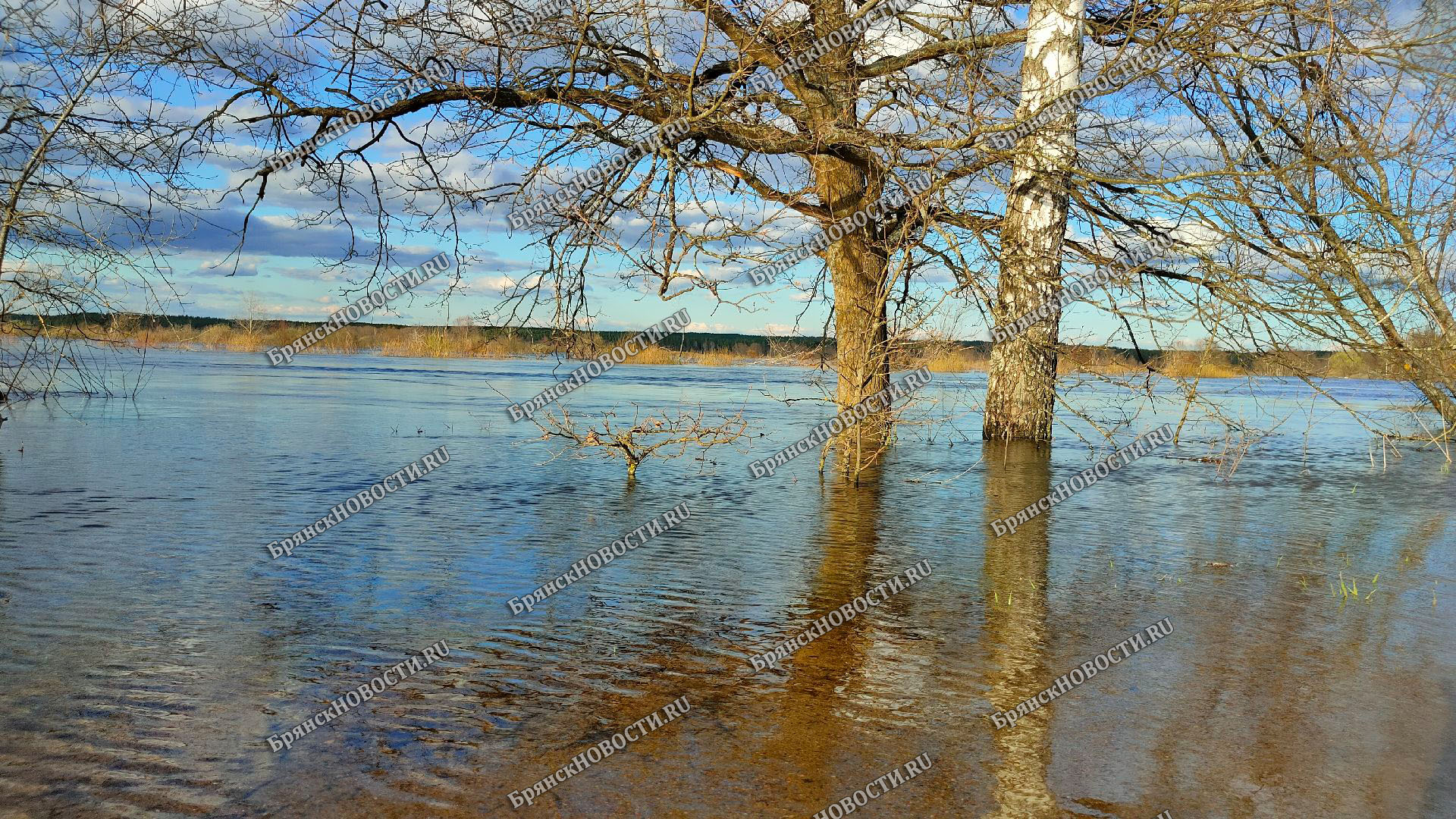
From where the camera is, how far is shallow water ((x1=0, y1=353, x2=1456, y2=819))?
3.41 m

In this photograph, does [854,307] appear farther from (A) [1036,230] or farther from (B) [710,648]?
(B) [710,648]

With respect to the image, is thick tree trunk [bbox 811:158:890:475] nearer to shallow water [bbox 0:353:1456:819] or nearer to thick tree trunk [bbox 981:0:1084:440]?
shallow water [bbox 0:353:1456:819]

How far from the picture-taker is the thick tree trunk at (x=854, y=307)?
35.2 ft

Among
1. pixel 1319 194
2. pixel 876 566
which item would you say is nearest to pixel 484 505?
pixel 876 566

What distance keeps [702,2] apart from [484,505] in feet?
16.6

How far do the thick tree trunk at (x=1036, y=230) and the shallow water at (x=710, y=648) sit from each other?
2047mm

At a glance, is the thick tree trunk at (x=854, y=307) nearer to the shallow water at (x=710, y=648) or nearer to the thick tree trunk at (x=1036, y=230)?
the shallow water at (x=710, y=648)

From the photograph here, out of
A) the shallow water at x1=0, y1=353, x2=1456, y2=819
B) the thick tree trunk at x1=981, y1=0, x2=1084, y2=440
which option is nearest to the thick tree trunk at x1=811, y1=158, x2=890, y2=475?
the shallow water at x1=0, y1=353, x2=1456, y2=819

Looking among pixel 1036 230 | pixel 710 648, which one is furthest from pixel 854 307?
pixel 710 648

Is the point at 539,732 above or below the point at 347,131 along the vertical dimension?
below

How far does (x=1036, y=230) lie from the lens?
11.8 meters

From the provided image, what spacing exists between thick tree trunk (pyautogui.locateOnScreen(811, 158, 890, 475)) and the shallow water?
671mm

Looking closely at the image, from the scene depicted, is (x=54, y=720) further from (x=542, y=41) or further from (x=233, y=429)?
(x=233, y=429)

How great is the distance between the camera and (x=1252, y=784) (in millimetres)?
3486
